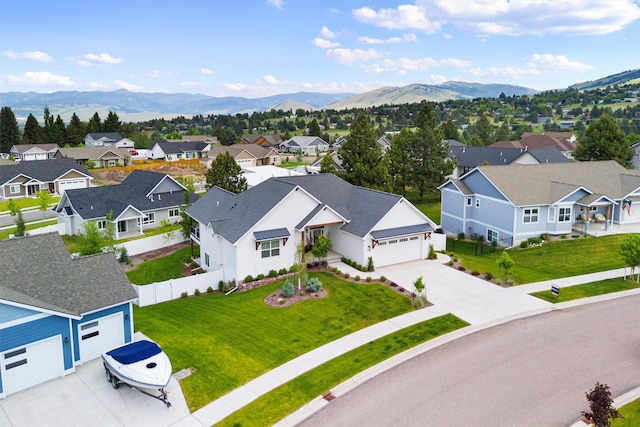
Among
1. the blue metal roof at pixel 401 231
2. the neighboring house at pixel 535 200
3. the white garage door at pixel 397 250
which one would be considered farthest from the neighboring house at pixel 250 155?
the blue metal roof at pixel 401 231

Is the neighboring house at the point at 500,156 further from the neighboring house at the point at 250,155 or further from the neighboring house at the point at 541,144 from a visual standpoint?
the neighboring house at the point at 250,155

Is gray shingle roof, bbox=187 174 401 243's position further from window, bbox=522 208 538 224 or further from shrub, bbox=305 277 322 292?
window, bbox=522 208 538 224

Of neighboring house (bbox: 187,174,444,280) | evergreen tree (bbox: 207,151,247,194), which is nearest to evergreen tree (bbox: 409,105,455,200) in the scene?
evergreen tree (bbox: 207,151,247,194)

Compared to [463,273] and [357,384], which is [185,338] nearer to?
[357,384]

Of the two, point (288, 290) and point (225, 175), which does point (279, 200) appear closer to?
point (288, 290)

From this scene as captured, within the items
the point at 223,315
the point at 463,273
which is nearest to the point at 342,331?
the point at 223,315

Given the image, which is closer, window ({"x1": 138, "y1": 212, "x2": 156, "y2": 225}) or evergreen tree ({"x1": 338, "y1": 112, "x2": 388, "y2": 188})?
window ({"x1": 138, "y1": 212, "x2": 156, "y2": 225})
